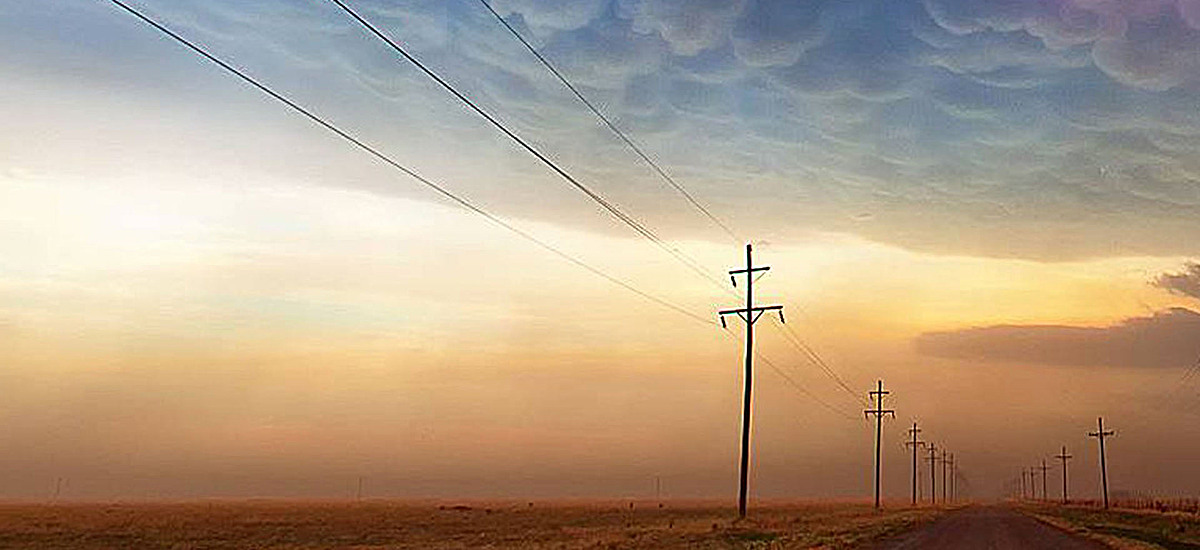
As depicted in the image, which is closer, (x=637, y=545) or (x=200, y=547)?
(x=637, y=545)

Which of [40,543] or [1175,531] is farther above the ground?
[1175,531]

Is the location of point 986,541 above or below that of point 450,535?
above

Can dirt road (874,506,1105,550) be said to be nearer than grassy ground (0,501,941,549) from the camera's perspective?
Yes

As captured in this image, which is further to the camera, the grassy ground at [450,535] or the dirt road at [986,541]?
→ the grassy ground at [450,535]

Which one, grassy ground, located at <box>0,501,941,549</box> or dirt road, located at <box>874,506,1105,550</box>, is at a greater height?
dirt road, located at <box>874,506,1105,550</box>

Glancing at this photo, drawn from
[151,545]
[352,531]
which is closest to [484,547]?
[151,545]

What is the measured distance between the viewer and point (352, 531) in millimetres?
97625

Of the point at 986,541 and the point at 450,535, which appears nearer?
the point at 986,541

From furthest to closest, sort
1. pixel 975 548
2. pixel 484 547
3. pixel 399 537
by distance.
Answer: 1. pixel 399 537
2. pixel 484 547
3. pixel 975 548

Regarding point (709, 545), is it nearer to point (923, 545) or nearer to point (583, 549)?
point (583, 549)

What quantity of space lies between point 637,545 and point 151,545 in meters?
45.2

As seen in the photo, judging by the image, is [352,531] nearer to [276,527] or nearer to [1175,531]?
[276,527]

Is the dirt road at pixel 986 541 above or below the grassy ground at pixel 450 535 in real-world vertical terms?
above

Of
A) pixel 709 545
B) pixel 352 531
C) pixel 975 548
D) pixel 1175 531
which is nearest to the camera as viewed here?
pixel 975 548
